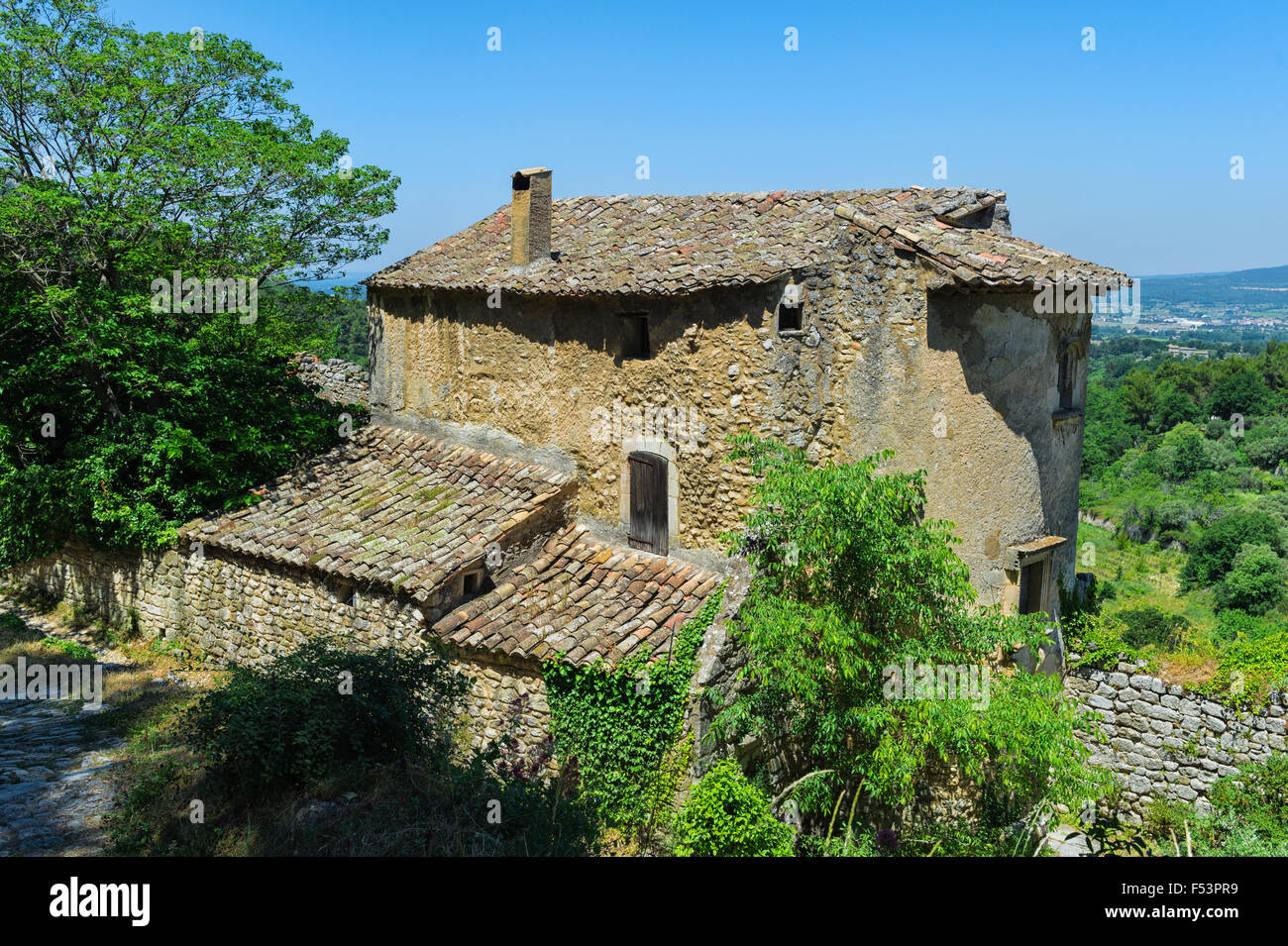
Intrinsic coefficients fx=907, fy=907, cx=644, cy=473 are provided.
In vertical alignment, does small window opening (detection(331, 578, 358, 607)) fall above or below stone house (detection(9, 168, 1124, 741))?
below

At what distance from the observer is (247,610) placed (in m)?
15.2

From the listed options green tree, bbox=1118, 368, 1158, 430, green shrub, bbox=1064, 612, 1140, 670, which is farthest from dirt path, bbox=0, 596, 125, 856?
green tree, bbox=1118, 368, 1158, 430

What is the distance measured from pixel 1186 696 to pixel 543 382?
1041cm

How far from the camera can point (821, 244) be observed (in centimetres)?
1164

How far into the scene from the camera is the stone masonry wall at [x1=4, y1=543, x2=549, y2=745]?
40.6ft

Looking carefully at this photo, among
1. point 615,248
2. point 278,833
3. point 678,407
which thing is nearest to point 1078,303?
point 678,407

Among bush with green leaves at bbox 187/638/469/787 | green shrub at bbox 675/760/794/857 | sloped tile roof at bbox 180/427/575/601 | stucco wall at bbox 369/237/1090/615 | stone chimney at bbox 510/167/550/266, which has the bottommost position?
green shrub at bbox 675/760/794/857

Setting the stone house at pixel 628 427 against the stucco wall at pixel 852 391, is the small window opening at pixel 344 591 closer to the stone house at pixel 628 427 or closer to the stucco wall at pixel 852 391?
the stone house at pixel 628 427

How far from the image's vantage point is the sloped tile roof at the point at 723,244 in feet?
36.9

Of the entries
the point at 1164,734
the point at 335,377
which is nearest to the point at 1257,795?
the point at 1164,734

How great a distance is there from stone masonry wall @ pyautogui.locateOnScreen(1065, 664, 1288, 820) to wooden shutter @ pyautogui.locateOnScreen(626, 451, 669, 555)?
253 inches

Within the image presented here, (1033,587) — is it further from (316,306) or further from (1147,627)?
(316,306)

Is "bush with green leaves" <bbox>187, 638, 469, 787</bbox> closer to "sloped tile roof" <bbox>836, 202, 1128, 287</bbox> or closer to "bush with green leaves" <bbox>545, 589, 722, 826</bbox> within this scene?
"bush with green leaves" <bbox>545, 589, 722, 826</bbox>

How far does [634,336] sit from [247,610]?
8.00 meters
